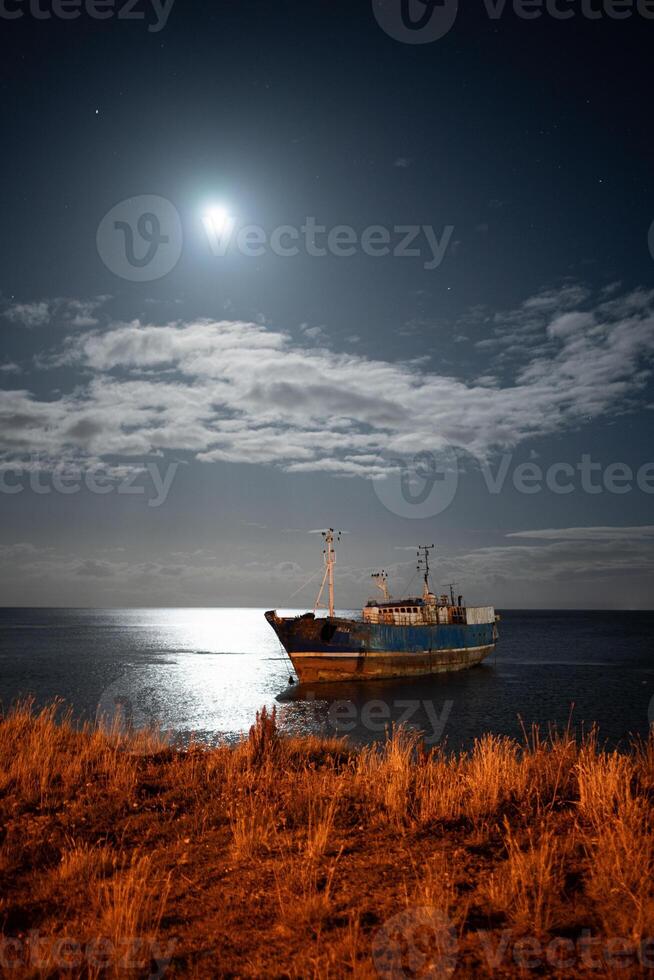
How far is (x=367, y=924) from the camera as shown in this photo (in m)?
4.73

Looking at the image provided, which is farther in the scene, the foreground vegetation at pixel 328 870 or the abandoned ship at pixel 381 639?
the abandoned ship at pixel 381 639

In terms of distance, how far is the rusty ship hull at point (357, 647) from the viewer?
144 ft

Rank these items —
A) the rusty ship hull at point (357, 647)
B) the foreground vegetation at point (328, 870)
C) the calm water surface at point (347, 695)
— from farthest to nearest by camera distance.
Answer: the rusty ship hull at point (357, 647) < the calm water surface at point (347, 695) < the foreground vegetation at point (328, 870)

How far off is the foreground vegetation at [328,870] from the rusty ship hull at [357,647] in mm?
35185

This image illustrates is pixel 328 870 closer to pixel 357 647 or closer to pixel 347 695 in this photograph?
pixel 347 695

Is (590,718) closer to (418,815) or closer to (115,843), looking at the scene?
(418,815)

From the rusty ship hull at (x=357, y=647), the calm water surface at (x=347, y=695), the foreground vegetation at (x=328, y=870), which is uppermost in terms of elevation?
the foreground vegetation at (x=328, y=870)

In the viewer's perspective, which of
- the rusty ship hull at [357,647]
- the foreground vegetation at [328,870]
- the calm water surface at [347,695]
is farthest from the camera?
the rusty ship hull at [357,647]

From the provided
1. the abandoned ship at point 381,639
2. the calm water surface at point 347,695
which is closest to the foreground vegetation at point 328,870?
the calm water surface at point 347,695

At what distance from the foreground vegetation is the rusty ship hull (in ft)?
115

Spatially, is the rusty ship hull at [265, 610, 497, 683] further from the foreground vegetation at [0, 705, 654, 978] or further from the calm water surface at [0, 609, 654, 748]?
the foreground vegetation at [0, 705, 654, 978]

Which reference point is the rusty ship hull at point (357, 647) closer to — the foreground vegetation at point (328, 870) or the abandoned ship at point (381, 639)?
the abandoned ship at point (381, 639)

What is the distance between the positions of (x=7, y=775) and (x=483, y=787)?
23.9 ft

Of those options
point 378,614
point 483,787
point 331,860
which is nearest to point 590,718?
point 378,614
